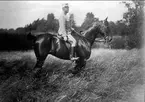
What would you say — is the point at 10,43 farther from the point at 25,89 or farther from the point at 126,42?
the point at 126,42

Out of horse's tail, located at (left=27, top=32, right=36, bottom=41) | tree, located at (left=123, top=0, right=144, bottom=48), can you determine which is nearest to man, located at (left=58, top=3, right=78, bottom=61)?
horse's tail, located at (left=27, top=32, right=36, bottom=41)

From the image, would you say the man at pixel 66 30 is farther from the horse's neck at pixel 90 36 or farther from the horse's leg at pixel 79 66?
the horse's neck at pixel 90 36

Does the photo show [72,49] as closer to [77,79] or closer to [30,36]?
[77,79]

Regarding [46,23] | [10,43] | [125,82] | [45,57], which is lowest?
[125,82]

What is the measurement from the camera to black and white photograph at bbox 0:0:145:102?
319cm

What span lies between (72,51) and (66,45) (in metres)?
0.13

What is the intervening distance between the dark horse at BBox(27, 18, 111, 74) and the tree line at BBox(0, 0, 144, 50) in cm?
9

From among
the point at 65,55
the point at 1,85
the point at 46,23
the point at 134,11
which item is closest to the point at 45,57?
the point at 65,55

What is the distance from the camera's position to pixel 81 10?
3.42m

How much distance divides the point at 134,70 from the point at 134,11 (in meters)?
0.95

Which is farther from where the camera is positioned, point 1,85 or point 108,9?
point 108,9

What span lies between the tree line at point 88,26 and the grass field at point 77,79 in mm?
138

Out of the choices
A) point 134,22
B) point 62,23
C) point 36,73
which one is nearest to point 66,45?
point 62,23

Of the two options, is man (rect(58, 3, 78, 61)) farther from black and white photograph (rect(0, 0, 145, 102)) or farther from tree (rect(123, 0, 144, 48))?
tree (rect(123, 0, 144, 48))
